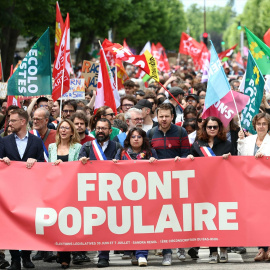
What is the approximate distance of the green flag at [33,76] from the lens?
1273cm

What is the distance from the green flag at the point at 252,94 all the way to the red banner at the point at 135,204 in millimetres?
2310

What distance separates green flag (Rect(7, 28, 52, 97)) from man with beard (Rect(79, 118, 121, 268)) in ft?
9.31

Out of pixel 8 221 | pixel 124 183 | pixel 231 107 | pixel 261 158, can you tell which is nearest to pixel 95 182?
pixel 124 183

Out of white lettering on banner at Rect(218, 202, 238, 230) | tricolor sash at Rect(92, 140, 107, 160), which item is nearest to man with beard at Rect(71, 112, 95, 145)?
A: tricolor sash at Rect(92, 140, 107, 160)

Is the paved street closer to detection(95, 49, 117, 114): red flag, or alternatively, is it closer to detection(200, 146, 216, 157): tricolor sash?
detection(200, 146, 216, 157): tricolor sash

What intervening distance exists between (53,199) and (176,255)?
1879 mm

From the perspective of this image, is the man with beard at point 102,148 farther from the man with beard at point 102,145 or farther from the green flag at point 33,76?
the green flag at point 33,76

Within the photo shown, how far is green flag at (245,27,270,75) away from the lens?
13492mm

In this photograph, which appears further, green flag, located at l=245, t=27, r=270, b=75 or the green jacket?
green flag, located at l=245, t=27, r=270, b=75

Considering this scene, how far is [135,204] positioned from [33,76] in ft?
13.1

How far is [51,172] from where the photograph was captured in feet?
31.4

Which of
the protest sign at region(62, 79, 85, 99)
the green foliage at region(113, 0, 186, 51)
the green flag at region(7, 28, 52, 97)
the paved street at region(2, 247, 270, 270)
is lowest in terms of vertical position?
the paved street at region(2, 247, 270, 270)

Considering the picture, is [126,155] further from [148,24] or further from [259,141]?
[148,24]

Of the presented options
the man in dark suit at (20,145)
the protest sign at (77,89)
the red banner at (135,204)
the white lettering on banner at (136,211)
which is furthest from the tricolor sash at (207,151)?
the protest sign at (77,89)
